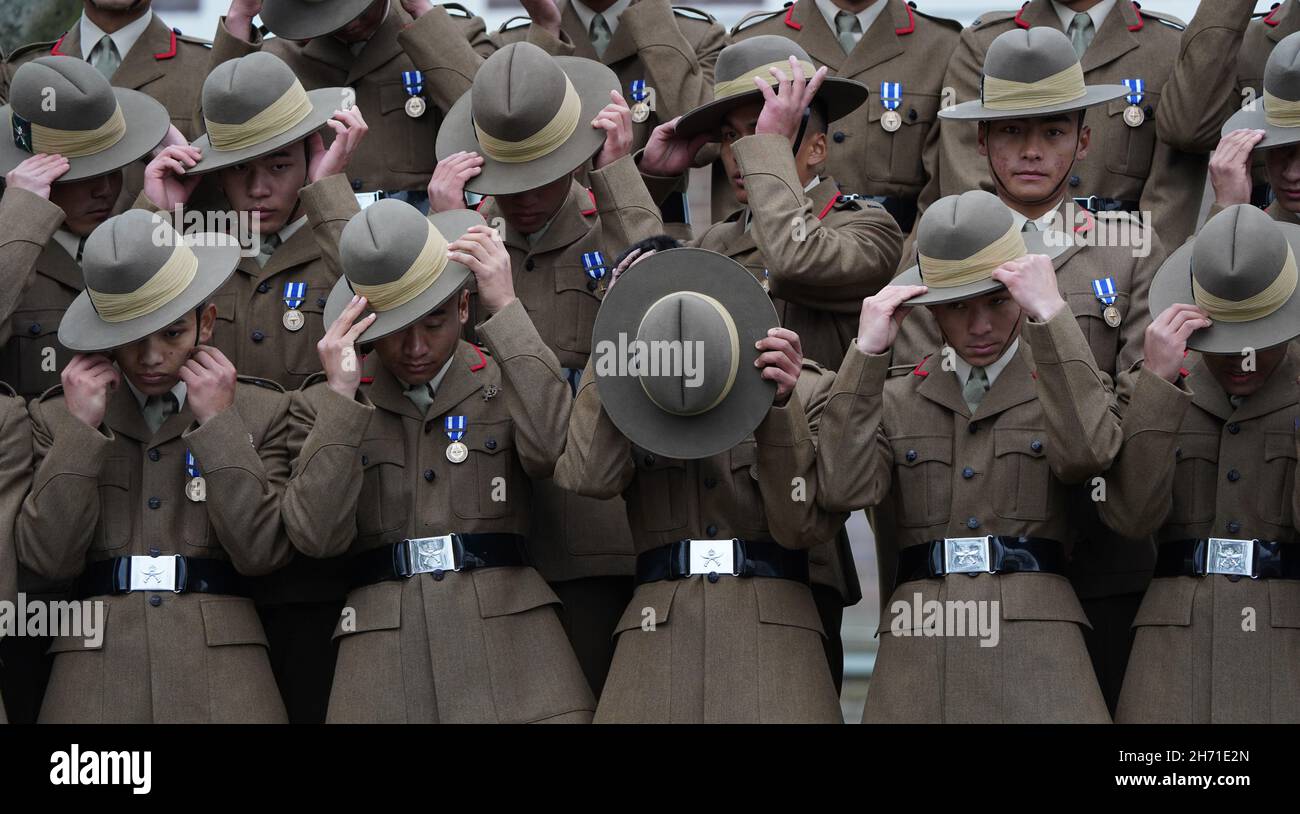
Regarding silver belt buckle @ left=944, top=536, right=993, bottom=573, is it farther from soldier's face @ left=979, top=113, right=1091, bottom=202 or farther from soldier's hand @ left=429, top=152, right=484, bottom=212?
soldier's hand @ left=429, top=152, right=484, bottom=212

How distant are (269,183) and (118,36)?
1.45m

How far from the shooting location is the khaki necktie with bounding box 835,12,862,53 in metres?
8.12

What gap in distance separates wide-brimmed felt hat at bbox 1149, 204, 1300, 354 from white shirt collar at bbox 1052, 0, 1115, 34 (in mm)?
1927

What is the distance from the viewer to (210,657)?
6.54 m


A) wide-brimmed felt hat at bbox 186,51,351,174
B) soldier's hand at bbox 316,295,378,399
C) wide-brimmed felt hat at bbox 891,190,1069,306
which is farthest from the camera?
wide-brimmed felt hat at bbox 186,51,351,174

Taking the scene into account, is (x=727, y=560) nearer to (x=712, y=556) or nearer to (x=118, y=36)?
(x=712, y=556)

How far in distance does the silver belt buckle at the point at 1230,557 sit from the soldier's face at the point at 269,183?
11.2ft

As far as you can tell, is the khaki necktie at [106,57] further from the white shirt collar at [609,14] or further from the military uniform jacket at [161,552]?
the military uniform jacket at [161,552]

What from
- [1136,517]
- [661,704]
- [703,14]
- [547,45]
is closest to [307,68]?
[547,45]

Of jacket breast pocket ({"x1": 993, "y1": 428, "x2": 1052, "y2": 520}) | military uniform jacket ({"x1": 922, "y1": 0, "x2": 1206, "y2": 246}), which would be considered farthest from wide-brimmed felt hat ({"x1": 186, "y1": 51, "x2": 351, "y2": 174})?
jacket breast pocket ({"x1": 993, "y1": 428, "x2": 1052, "y2": 520})

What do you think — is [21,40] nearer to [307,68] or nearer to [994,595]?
[307,68]

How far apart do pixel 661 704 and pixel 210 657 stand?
1.49 metres

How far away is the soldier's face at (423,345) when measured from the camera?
6.58 meters

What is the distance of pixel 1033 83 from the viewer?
6.89m
